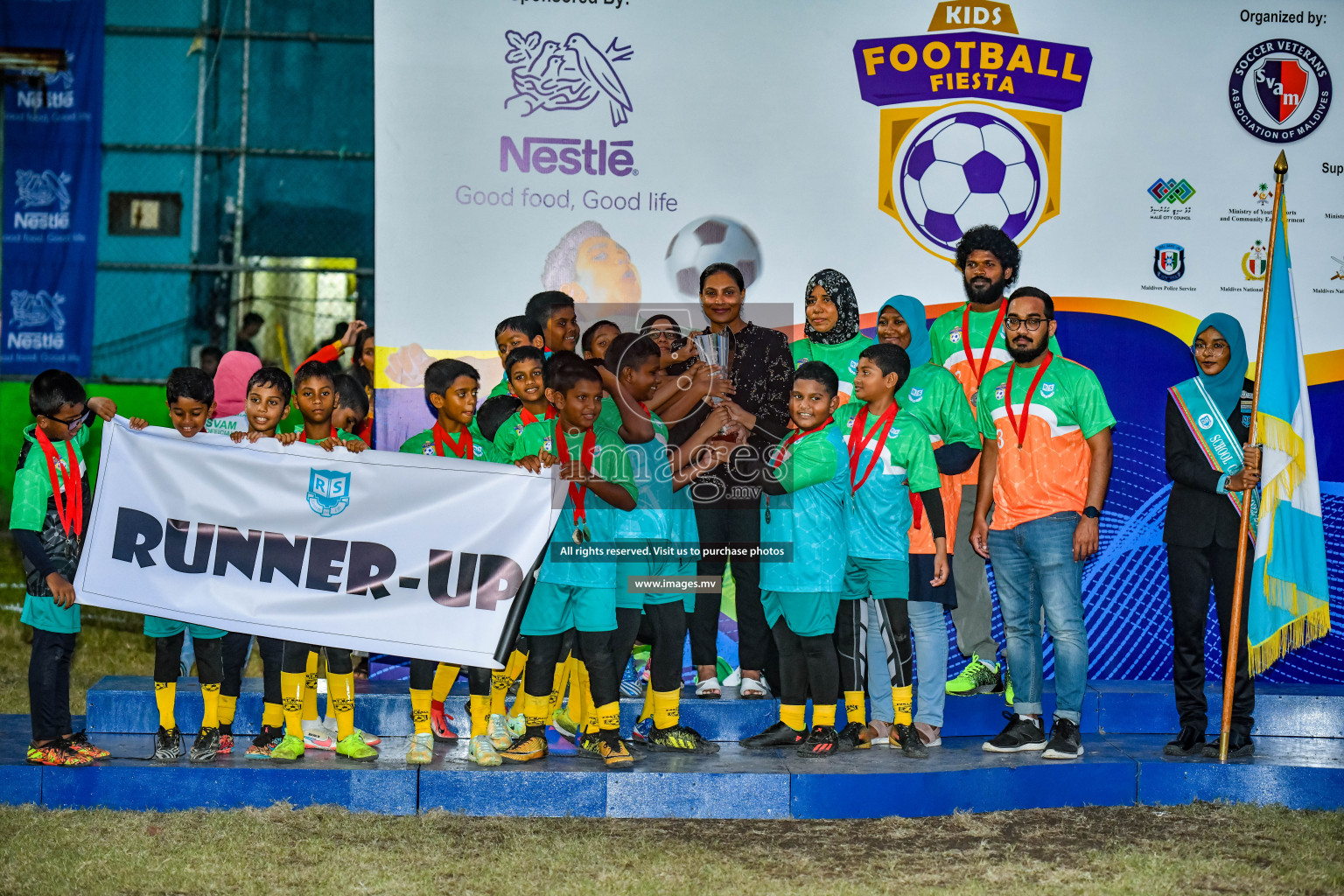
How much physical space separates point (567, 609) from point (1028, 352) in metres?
2.23

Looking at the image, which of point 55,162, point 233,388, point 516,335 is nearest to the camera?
point 516,335

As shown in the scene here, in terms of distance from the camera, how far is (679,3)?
6.57 metres

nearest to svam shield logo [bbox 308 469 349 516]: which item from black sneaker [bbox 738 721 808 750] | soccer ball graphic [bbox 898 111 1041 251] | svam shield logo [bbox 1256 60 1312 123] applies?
black sneaker [bbox 738 721 808 750]

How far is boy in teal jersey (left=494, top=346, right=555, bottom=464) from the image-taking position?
5.23 meters

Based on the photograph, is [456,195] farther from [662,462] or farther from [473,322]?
[662,462]

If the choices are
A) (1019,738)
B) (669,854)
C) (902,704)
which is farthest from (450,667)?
(1019,738)

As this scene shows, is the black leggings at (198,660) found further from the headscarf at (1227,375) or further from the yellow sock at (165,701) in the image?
the headscarf at (1227,375)

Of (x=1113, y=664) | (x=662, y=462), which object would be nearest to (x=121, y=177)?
(x=662, y=462)

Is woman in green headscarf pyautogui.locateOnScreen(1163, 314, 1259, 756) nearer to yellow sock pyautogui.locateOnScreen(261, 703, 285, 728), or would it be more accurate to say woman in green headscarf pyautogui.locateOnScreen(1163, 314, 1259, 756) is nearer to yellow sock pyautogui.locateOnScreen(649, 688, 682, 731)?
yellow sock pyautogui.locateOnScreen(649, 688, 682, 731)

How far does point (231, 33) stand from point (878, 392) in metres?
9.00

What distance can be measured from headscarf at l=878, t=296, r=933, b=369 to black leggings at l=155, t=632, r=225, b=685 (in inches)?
135

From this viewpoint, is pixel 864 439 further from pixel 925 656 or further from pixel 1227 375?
pixel 1227 375

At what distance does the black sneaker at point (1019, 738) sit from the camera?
529 centimetres

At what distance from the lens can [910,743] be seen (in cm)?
521
